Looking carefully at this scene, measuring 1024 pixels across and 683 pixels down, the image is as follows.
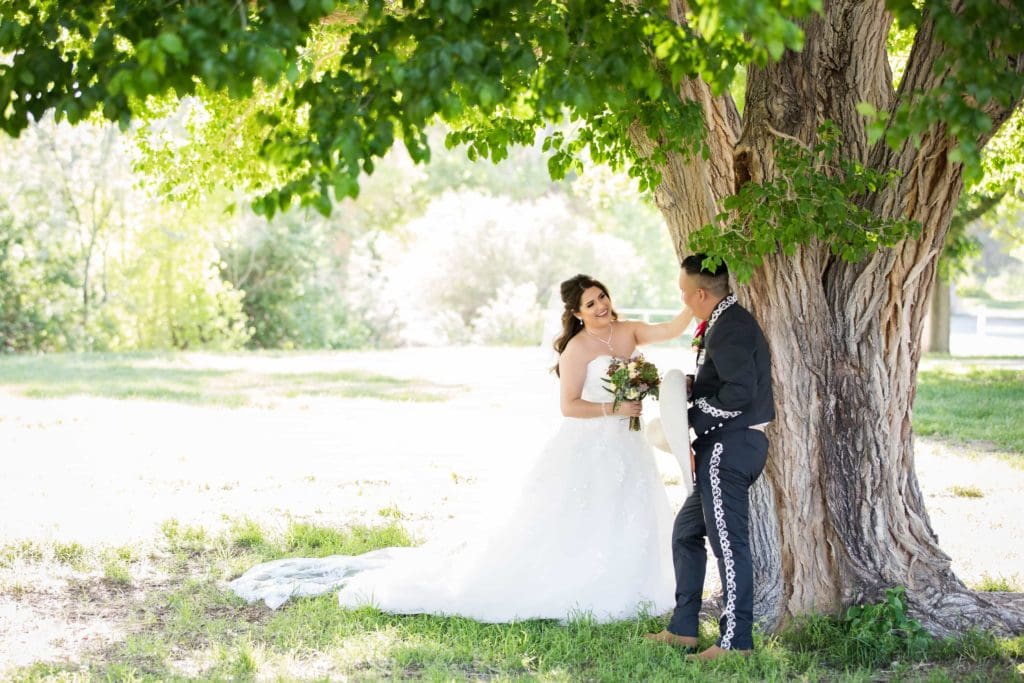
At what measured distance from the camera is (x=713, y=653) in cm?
547

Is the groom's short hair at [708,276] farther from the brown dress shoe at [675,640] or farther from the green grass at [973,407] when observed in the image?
the green grass at [973,407]

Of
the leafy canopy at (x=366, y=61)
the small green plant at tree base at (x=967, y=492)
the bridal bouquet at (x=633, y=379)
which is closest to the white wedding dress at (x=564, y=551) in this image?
the bridal bouquet at (x=633, y=379)

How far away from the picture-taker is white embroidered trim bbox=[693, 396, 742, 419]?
5.42 m

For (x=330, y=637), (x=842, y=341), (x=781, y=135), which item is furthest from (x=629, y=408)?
(x=330, y=637)

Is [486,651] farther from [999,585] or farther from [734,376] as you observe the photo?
[999,585]

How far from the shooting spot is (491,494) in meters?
6.83

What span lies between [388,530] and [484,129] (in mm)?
3538

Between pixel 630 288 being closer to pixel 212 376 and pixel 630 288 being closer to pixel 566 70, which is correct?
pixel 212 376

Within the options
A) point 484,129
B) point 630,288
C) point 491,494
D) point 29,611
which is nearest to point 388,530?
point 491,494

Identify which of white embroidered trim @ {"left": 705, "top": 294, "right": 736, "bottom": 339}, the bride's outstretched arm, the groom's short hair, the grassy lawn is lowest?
the grassy lawn

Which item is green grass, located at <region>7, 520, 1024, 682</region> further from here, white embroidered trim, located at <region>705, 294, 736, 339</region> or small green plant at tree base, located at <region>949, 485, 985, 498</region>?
small green plant at tree base, located at <region>949, 485, 985, 498</region>

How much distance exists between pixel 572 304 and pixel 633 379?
2.23 feet

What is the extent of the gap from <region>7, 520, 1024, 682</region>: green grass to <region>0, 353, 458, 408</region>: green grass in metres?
9.03

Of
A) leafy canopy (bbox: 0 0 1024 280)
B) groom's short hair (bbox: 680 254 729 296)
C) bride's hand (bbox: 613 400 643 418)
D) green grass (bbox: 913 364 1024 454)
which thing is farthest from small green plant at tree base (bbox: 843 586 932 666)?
green grass (bbox: 913 364 1024 454)
